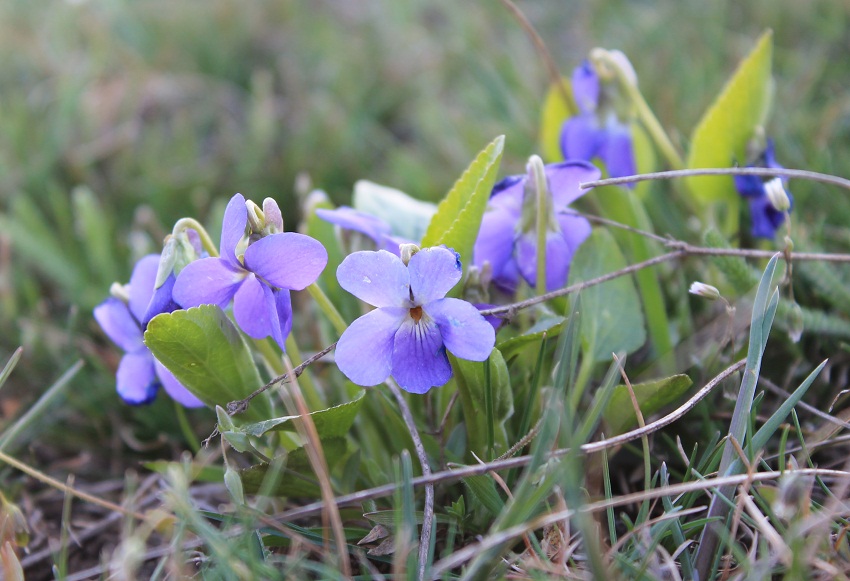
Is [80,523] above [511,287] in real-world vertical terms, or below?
below

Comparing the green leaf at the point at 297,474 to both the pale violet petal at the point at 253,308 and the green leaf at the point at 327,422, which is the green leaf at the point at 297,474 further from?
the pale violet petal at the point at 253,308

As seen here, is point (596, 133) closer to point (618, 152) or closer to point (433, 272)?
point (618, 152)

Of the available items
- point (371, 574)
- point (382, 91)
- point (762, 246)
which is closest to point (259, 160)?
point (382, 91)

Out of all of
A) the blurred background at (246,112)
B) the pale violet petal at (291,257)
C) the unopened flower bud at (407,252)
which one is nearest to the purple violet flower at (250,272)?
the pale violet petal at (291,257)

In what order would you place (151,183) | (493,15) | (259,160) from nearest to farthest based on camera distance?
(151,183), (259,160), (493,15)

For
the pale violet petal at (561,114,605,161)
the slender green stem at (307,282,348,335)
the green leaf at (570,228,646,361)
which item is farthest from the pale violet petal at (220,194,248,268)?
the pale violet petal at (561,114,605,161)

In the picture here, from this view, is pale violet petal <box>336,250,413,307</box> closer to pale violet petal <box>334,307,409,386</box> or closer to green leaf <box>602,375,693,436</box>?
pale violet petal <box>334,307,409,386</box>

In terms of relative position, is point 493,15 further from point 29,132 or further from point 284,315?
point 284,315
